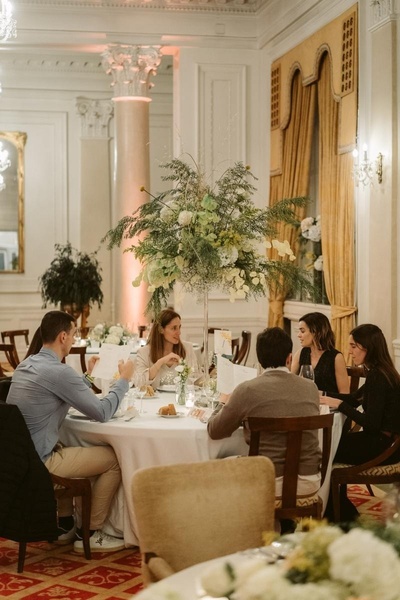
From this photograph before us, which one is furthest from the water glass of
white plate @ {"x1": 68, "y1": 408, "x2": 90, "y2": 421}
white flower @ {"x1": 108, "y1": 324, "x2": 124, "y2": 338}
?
white flower @ {"x1": 108, "y1": 324, "x2": 124, "y2": 338}

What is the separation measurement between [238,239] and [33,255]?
9674mm

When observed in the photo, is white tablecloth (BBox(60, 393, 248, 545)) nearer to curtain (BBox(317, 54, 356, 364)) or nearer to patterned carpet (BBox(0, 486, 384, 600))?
patterned carpet (BBox(0, 486, 384, 600))

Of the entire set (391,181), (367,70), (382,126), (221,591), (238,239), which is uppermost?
(367,70)

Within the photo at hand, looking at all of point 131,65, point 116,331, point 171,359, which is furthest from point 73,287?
point 171,359

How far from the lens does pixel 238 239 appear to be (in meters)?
5.33

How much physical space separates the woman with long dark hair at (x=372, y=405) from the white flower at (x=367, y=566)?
333cm

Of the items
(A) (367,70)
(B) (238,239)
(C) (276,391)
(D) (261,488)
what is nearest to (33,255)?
(A) (367,70)

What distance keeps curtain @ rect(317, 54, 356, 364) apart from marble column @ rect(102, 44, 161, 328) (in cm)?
258

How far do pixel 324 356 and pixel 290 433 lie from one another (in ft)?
5.58

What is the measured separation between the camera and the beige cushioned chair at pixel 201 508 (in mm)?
2750

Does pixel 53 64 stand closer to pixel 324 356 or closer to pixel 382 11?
pixel 382 11

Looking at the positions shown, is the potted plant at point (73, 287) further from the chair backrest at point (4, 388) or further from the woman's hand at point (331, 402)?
the woman's hand at point (331, 402)

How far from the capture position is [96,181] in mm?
14555

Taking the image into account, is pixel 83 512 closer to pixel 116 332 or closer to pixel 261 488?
pixel 261 488
